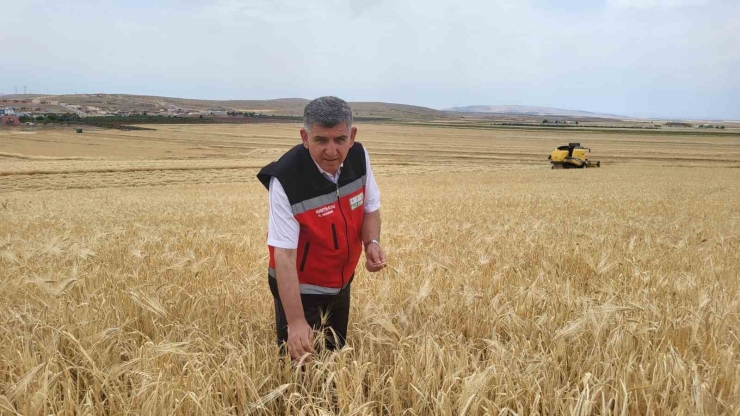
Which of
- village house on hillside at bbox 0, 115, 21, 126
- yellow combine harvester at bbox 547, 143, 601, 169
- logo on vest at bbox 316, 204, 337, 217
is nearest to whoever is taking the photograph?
logo on vest at bbox 316, 204, 337, 217

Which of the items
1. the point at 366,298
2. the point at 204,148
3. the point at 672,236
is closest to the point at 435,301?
the point at 366,298

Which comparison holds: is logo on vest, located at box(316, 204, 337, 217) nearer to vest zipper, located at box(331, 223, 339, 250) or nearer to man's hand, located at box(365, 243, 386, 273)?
vest zipper, located at box(331, 223, 339, 250)

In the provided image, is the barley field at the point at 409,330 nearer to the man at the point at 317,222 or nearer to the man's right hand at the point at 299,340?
the man's right hand at the point at 299,340

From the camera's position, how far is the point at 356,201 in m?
2.45

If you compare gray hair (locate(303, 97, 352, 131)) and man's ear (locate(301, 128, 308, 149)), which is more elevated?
gray hair (locate(303, 97, 352, 131))

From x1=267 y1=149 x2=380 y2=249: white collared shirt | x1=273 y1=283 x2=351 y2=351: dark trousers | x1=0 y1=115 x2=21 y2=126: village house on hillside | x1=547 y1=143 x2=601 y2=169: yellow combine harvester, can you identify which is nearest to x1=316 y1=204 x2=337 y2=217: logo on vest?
x1=267 y1=149 x2=380 y2=249: white collared shirt

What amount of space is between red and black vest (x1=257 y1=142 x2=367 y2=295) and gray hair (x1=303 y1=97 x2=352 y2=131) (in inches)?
7.7

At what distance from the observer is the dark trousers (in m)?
2.35

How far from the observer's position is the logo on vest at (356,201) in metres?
2.41

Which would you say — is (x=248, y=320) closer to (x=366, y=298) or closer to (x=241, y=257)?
(x=366, y=298)

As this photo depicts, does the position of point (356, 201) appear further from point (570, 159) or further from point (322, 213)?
point (570, 159)

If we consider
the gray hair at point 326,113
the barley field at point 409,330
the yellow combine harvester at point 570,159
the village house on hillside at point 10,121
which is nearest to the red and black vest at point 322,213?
the gray hair at point 326,113

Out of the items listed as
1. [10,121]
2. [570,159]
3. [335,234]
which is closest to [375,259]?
[335,234]

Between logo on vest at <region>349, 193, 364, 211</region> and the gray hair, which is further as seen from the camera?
logo on vest at <region>349, 193, 364, 211</region>
